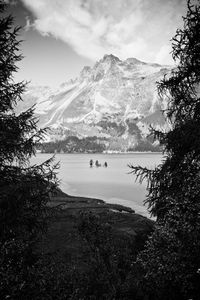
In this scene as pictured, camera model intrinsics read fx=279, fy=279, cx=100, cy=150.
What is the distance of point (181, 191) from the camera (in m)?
9.77

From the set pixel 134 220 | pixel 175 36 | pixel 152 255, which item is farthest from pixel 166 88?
pixel 134 220

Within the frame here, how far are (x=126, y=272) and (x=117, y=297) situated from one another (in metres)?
1.31

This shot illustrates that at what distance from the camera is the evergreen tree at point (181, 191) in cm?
889

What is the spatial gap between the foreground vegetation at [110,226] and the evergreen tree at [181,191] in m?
0.03

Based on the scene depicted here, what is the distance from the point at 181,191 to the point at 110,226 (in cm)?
279

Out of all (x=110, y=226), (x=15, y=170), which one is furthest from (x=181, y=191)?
(x=15, y=170)

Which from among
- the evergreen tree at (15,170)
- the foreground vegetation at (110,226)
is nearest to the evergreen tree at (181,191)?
the foreground vegetation at (110,226)

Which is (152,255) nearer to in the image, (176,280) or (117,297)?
(176,280)

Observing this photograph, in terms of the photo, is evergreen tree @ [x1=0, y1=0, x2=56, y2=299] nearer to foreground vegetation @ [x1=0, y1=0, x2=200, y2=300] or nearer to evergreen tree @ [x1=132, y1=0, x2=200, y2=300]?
foreground vegetation @ [x1=0, y1=0, x2=200, y2=300]

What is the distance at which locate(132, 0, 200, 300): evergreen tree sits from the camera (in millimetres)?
8891

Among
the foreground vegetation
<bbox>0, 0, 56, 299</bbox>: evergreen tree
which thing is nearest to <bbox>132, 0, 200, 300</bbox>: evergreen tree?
the foreground vegetation

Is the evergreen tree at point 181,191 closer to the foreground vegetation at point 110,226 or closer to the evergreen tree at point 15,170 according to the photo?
the foreground vegetation at point 110,226

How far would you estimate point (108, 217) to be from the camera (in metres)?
21.3

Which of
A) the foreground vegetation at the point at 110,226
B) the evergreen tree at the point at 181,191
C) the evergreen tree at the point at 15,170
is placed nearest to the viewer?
the foreground vegetation at the point at 110,226
